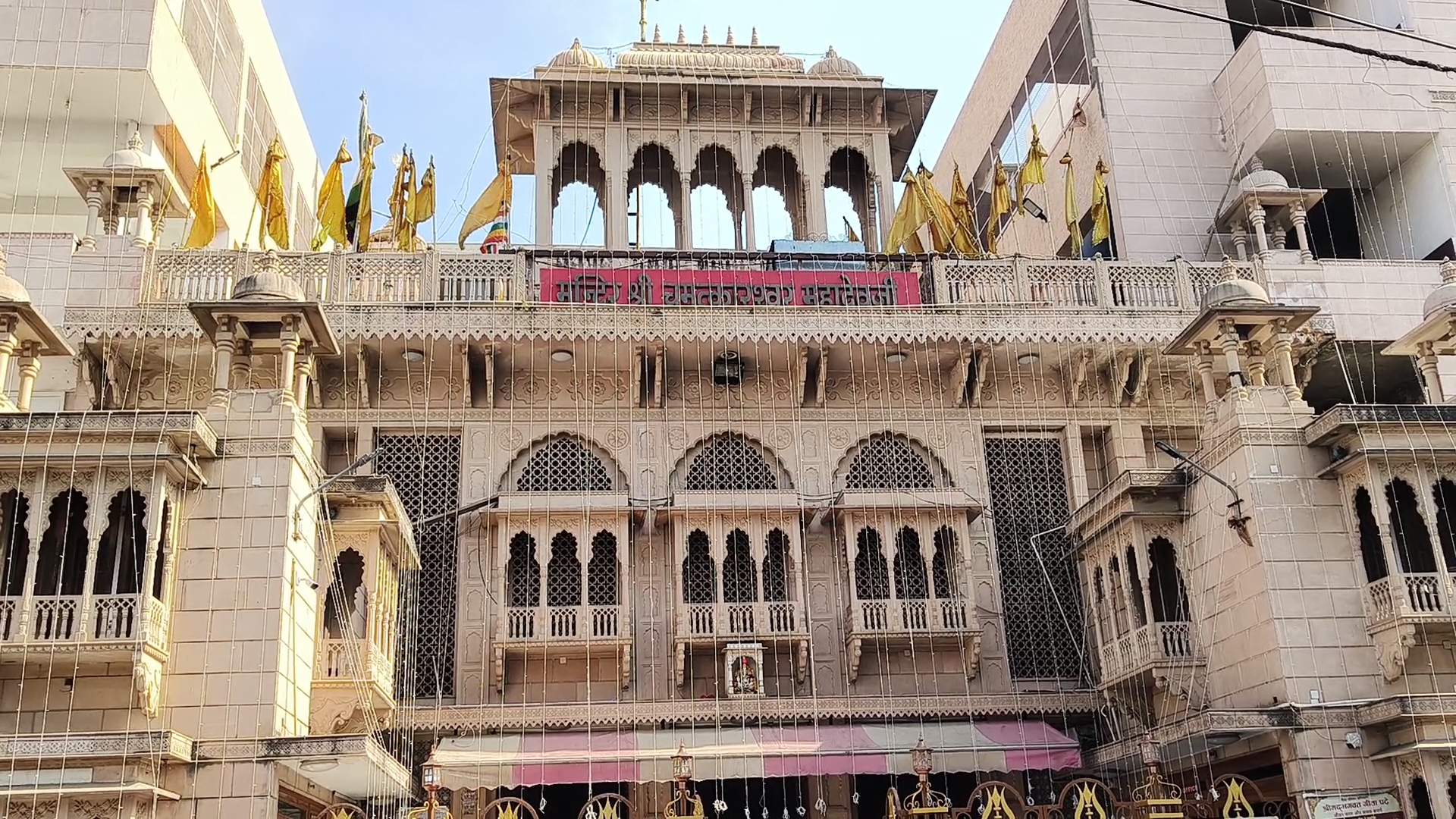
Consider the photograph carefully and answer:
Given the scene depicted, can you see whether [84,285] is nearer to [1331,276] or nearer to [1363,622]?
[1363,622]

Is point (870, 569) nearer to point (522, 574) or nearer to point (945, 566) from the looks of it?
point (945, 566)

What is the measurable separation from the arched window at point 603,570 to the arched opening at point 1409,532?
10.6m

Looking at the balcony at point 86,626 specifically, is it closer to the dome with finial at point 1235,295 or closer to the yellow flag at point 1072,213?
the dome with finial at point 1235,295

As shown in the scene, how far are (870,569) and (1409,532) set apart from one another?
289 inches

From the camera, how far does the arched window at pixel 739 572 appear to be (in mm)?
18500

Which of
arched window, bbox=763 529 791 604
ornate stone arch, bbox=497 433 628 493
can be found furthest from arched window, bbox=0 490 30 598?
arched window, bbox=763 529 791 604

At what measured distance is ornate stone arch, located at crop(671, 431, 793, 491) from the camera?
19.5 meters

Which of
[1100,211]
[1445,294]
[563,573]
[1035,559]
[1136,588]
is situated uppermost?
[1100,211]

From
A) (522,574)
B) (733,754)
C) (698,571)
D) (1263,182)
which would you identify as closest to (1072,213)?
(1263,182)

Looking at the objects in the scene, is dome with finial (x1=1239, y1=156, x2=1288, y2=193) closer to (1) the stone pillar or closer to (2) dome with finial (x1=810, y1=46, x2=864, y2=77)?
(2) dome with finial (x1=810, y1=46, x2=864, y2=77)

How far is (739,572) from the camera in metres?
18.9

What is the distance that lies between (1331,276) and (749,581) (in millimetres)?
11368

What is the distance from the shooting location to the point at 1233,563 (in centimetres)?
1561

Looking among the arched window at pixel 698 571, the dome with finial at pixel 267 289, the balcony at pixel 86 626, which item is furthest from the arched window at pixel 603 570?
the balcony at pixel 86 626
